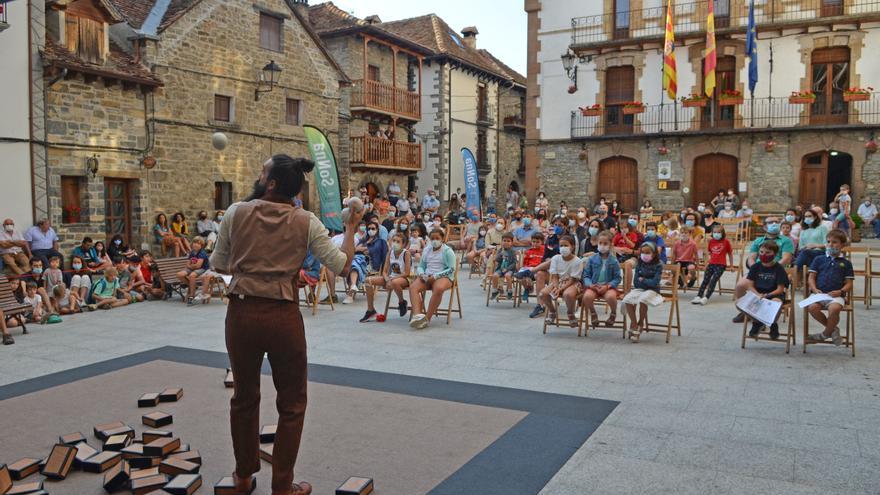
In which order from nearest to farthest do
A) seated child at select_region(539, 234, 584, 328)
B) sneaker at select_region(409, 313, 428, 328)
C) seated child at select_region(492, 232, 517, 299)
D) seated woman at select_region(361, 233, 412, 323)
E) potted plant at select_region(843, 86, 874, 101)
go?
seated child at select_region(539, 234, 584, 328) → sneaker at select_region(409, 313, 428, 328) → seated woman at select_region(361, 233, 412, 323) → seated child at select_region(492, 232, 517, 299) → potted plant at select_region(843, 86, 874, 101)

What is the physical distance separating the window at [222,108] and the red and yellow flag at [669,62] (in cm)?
1262

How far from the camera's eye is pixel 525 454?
15.0ft

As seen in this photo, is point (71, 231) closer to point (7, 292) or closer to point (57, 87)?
point (57, 87)

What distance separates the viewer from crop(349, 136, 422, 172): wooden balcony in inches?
1016

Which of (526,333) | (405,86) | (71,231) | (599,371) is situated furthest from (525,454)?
(405,86)

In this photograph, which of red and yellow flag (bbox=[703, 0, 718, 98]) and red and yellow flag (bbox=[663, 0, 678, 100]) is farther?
red and yellow flag (bbox=[663, 0, 678, 100])

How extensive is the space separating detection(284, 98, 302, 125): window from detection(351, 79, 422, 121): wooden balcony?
146 inches

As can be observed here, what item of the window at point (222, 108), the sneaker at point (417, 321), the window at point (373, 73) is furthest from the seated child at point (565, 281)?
the window at point (373, 73)

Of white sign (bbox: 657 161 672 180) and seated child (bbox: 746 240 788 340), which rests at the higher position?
white sign (bbox: 657 161 672 180)

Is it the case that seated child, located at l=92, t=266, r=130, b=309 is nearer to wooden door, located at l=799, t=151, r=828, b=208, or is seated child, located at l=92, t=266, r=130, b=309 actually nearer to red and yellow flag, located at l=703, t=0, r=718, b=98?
red and yellow flag, located at l=703, t=0, r=718, b=98

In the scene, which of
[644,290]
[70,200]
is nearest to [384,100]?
[70,200]

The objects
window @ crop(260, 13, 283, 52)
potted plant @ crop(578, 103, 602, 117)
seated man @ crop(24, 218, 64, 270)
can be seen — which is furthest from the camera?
potted plant @ crop(578, 103, 602, 117)

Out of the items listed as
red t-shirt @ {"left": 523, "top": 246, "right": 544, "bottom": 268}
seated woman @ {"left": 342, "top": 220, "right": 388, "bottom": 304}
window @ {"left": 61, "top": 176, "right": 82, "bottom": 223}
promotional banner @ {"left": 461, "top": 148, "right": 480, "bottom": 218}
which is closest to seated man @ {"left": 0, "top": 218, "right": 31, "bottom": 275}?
window @ {"left": 61, "top": 176, "right": 82, "bottom": 223}

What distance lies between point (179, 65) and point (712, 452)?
54.5ft
